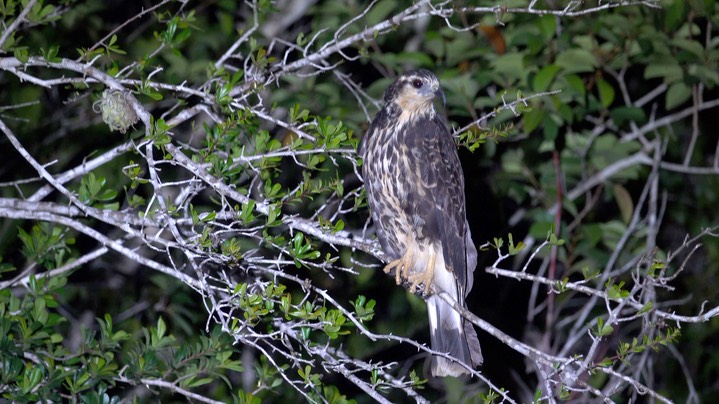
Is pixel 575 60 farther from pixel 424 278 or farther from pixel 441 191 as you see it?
pixel 424 278

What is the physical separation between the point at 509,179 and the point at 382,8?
1.27 metres

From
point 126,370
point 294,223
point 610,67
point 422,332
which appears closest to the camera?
point 294,223

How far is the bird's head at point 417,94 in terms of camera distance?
350cm

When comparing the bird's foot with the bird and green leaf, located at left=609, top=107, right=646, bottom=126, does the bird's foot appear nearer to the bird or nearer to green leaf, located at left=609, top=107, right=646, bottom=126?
the bird

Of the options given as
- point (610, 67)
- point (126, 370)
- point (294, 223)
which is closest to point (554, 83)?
point (610, 67)

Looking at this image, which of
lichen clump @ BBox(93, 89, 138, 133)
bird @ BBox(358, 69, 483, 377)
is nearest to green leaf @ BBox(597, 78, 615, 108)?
bird @ BBox(358, 69, 483, 377)

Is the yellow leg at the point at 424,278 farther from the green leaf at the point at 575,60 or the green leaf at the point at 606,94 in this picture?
the green leaf at the point at 606,94

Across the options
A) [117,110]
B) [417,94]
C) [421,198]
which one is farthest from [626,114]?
[117,110]

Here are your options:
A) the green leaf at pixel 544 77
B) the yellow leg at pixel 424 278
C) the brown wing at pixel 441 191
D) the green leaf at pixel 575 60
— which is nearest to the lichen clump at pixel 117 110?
the brown wing at pixel 441 191

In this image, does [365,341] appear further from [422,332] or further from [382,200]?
[382,200]

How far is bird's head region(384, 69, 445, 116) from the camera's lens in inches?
138

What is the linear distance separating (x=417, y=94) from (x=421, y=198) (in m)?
0.43

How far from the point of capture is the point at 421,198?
339cm

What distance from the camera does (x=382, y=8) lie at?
423 cm
